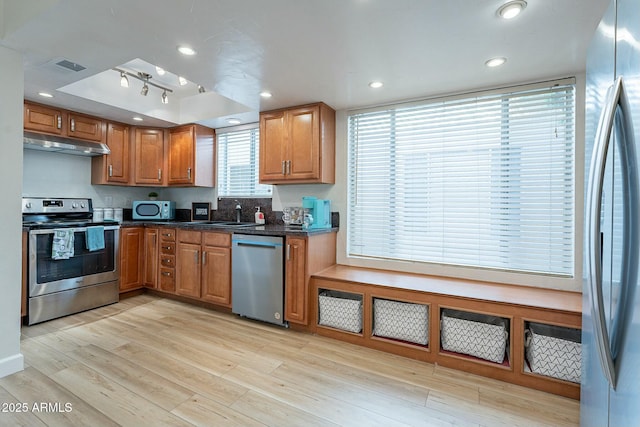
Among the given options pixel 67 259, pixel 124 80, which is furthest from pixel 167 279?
pixel 124 80

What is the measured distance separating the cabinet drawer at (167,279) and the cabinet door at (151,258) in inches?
4.3

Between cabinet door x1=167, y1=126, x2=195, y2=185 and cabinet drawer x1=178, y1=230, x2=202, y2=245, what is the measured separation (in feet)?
2.85

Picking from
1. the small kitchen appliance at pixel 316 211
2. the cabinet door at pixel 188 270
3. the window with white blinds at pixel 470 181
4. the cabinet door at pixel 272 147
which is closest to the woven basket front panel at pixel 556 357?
the window with white blinds at pixel 470 181

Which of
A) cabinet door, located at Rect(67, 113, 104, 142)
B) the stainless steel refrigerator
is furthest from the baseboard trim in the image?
the stainless steel refrigerator

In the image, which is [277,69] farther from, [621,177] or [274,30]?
[621,177]

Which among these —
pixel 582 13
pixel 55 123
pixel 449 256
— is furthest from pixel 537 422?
pixel 55 123

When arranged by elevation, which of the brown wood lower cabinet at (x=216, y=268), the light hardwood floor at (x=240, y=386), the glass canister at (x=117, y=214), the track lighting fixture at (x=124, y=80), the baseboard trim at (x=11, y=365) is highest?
the track lighting fixture at (x=124, y=80)

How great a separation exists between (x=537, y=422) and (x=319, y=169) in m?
2.50

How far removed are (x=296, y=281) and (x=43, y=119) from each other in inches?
130

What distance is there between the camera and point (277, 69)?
234cm

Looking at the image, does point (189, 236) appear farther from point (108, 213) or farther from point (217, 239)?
point (108, 213)

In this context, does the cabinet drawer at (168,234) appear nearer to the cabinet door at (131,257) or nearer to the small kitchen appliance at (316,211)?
the cabinet door at (131,257)

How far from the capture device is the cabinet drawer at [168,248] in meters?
3.63

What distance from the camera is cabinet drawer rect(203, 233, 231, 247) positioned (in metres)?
3.20
